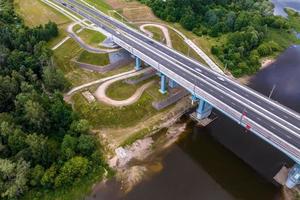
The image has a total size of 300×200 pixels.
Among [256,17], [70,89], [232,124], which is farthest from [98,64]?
[256,17]

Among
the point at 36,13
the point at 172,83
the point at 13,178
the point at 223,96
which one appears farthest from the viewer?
the point at 36,13

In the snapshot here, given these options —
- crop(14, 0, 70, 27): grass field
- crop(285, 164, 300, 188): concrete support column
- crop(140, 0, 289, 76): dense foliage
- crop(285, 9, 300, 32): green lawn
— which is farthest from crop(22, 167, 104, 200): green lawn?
crop(285, 9, 300, 32): green lawn

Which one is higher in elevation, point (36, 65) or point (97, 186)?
point (36, 65)

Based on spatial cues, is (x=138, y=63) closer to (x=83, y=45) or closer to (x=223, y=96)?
(x=83, y=45)

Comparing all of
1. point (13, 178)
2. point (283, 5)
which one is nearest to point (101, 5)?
point (13, 178)

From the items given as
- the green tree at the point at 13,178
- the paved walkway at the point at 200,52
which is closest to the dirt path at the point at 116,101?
the paved walkway at the point at 200,52

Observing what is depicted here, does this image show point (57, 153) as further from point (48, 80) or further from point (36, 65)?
point (36, 65)
